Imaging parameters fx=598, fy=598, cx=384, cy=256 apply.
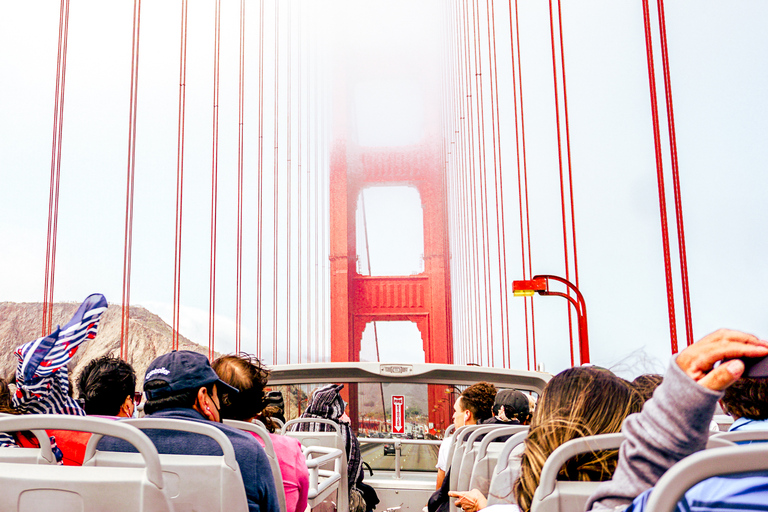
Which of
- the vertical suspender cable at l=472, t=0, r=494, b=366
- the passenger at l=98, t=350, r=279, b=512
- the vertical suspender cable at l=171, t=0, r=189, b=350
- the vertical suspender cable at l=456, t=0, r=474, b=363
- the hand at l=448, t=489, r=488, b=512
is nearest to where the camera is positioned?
the passenger at l=98, t=350, r=279, b=512

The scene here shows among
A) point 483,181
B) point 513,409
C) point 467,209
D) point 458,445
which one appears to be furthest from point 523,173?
point 458,445

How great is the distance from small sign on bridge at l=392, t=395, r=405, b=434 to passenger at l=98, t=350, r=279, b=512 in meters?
14.2

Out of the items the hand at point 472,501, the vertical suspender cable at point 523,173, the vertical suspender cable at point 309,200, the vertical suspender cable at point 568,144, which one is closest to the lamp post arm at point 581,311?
the vertical suspender cable at point 568,144

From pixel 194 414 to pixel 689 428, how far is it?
4.05 feet

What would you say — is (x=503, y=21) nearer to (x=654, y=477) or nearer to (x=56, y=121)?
(x=56, y=121)

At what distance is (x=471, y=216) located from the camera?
22.4m

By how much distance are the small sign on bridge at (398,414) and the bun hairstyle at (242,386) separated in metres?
13.9

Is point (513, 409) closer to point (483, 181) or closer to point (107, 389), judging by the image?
point (107, 389)

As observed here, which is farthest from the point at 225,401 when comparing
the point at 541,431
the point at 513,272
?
the point at 513,272

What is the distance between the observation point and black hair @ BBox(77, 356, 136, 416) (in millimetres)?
2111

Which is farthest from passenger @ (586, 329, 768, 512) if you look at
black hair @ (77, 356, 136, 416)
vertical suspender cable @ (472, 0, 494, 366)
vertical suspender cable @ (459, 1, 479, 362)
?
vertical suspender cable @ (459, 1, 479, 362)

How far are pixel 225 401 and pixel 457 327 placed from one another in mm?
19733

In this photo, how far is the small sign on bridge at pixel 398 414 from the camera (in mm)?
15522

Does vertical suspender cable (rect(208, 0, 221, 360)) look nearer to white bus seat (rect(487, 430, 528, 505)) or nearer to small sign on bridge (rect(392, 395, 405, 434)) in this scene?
small sign on bridge (rect(392, 395, 405, 434))
